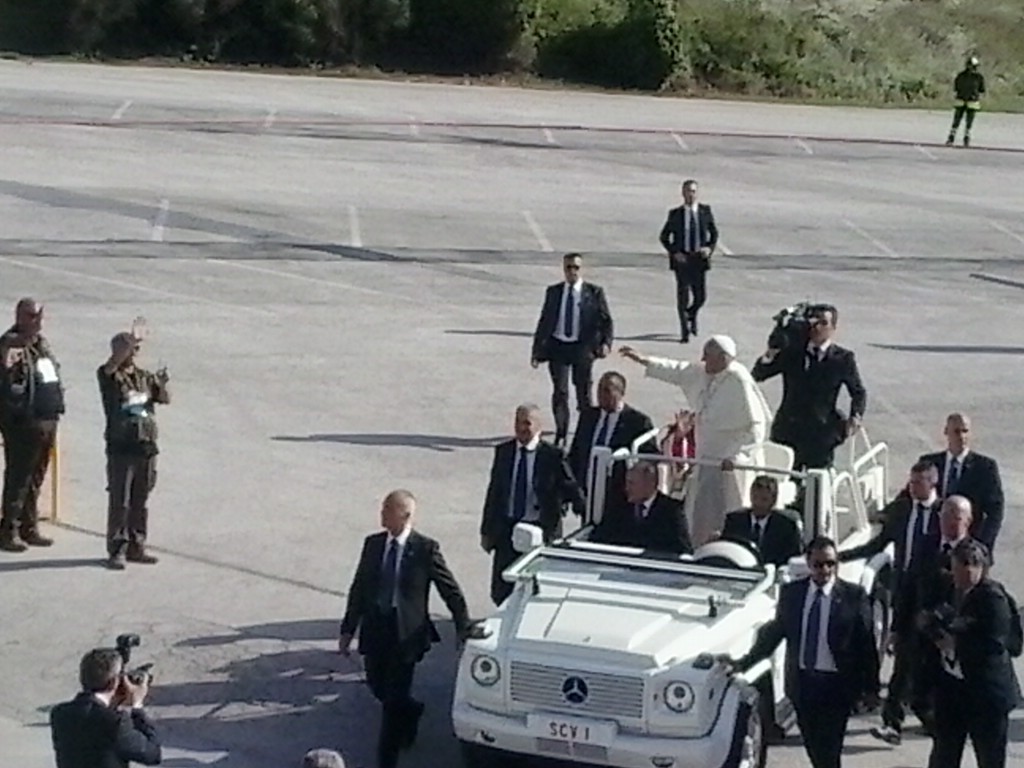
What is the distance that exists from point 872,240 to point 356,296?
970cm

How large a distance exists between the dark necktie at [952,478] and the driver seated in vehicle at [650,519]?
1797mm

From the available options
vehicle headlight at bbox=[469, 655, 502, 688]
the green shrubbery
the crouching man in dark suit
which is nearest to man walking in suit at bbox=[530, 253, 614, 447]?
vehicle headlight at bbox=[469, 655, 502, 688]

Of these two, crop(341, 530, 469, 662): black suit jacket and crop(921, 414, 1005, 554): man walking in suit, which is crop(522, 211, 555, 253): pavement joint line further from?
crop(341, 530, 469, 662): black suit jacket

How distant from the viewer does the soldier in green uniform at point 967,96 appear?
136 ft

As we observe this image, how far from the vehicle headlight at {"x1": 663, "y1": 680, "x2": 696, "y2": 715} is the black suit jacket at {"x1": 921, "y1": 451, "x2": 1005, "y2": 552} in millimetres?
3122

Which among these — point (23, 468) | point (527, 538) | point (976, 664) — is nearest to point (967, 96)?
point (23, 468)

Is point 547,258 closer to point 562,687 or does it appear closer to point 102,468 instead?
point 102,468

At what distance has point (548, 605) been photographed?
11.7m

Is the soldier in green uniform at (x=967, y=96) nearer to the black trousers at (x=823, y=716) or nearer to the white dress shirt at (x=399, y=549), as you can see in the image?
the white dress shirt at (x=399, y=549)

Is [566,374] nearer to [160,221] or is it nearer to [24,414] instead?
[24,414]

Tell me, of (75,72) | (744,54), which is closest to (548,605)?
(75,72)

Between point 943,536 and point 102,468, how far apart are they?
8.16m

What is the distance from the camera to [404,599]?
12070 mm

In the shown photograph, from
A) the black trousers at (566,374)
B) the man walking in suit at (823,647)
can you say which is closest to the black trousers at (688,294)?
the black trousers at (566,374)
